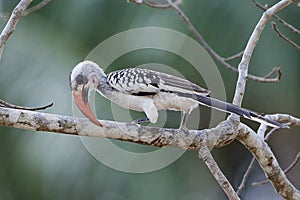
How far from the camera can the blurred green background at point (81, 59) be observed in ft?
14.5

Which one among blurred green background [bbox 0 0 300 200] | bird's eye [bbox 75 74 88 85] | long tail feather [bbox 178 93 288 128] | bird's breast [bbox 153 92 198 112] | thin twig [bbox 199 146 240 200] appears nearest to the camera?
thin twig [bbox 199 146 240 200]

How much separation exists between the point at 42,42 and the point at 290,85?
2.00m

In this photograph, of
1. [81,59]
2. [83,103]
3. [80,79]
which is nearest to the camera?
[83,103]

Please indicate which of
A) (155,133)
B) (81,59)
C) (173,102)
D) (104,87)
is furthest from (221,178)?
(81,59)

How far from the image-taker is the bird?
1.99m

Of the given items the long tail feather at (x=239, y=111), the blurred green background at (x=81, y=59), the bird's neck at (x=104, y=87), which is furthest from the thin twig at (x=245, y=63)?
the blurred green background at (x=81, y=59)

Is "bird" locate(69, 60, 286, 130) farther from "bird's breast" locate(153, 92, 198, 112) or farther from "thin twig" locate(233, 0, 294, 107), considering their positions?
"thin twig" locate(233, 0, 294, 107)

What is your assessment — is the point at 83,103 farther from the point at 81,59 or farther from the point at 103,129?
the point at 81,59

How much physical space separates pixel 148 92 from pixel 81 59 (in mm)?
2498

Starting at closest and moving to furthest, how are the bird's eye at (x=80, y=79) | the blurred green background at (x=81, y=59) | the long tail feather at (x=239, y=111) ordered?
1. the long tail feather at (x=239, y=111)
2. the bird's eye at (x=80, y=79)
3. the blurred green background at (x=81, y=59)

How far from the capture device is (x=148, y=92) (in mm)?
2098

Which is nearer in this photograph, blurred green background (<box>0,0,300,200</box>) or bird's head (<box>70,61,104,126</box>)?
bird's head (<box>70,61,104,126</box>)

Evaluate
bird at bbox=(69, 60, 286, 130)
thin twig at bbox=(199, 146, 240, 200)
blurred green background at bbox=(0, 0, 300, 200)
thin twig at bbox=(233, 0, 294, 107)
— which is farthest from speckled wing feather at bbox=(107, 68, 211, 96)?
blurred green background at bbox=(0, 0, 300, 200)

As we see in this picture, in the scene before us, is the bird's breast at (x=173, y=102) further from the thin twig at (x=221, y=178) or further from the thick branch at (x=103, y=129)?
the thin twig at (x=221, y=178)
